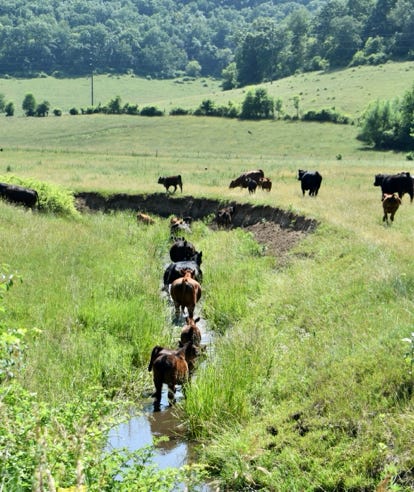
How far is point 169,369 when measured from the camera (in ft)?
33.1

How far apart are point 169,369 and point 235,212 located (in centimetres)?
1796

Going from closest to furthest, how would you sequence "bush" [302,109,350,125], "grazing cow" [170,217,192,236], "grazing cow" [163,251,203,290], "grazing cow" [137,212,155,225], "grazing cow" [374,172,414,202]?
"grazing cow" [163,251,203,290], "grazing cow" [170,217,192,236], "grazing cow" [374,172,414,202], "grazing cow" [137,212,155,225], "bush" [302,109,350,125]

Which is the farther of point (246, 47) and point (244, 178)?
point (246, 47)

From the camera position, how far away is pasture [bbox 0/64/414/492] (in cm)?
776

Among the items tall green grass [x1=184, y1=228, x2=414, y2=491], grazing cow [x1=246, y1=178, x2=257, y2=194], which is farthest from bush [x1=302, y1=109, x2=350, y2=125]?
tall green grass [x1=184, y1=228, x2=414, y2=491]

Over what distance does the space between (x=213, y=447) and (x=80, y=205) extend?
23.3 meters

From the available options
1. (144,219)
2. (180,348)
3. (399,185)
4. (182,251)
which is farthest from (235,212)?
(180,348)

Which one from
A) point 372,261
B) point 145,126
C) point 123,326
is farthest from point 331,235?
point 145,126

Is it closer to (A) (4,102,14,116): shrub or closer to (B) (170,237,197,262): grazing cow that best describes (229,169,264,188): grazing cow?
(B) (170,237,197,262): grazing cow

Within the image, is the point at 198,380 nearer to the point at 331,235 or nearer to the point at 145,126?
the point at 331,235

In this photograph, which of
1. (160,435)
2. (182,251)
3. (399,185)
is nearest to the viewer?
(160,435)

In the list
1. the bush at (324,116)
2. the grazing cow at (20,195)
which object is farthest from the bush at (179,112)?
the grazing cow at (20,195)

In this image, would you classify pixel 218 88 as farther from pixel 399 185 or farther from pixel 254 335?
pixel 254 335

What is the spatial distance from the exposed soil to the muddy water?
34.7 feet
